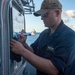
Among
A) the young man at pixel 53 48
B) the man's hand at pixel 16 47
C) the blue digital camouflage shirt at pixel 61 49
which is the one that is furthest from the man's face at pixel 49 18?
the man's hand at pixel 16 47

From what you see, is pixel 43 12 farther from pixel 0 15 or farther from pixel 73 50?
pixel 0 15

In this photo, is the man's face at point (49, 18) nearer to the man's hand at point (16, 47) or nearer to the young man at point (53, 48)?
the young man at point (53, 48)

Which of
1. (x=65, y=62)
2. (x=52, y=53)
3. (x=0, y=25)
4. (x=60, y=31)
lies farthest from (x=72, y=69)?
(x=0, y=25)

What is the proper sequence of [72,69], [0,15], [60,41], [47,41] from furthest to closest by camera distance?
1. [47,41]
2. [60,41]
3. [72,69]
4. [0,15]

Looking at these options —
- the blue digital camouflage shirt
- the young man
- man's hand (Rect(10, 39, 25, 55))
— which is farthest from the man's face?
man's hand (Rect(10, 39, 25, 55))

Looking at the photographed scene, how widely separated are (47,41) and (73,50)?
0.41m

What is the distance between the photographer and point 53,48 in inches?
89.5

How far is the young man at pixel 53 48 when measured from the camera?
2093 millimetres

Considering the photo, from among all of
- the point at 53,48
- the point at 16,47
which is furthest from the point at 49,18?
the point at 16,47

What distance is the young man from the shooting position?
6.87 feet

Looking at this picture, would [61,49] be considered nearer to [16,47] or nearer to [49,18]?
[49,18]

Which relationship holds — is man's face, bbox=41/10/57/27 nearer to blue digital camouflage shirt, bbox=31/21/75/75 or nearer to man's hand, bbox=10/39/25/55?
blue digital camouflage shirt, bbox=31/21/75/75

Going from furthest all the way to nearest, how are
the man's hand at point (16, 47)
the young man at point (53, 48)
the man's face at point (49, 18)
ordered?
1. the man's face at point (49, 18)
2. the young man at point (53, 48)
3. the man's hand at point (16, 47)

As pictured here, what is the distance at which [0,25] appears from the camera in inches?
60.1
